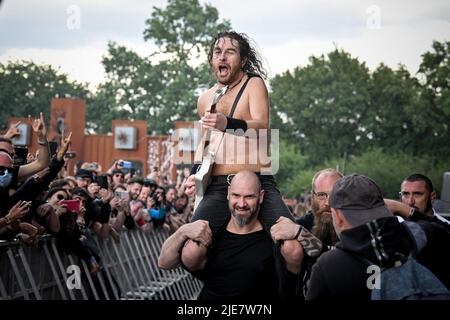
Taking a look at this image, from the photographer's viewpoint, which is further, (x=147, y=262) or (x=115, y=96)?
(x=115, y=96)

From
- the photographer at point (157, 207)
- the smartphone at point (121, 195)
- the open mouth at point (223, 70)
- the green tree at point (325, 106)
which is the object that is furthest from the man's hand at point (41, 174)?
the green tree at point (325, 106)

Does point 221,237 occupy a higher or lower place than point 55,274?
higher

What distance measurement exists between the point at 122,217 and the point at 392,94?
5813 centimetres

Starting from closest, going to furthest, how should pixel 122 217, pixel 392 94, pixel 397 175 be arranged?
pixel 122 217, pixel 397 175, pixel 392 94

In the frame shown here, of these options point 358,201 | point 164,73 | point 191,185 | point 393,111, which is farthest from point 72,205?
point 393,111

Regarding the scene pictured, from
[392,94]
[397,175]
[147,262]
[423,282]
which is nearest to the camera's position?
[423,282]

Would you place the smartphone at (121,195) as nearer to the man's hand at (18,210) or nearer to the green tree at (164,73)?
the man's hand at (18,210)

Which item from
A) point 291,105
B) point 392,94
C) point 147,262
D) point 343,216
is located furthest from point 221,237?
point 291,105

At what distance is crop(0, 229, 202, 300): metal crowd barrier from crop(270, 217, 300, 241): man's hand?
2.74 m

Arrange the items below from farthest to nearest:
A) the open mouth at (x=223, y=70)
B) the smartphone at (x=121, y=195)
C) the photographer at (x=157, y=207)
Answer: the photographer at (x=157, y=207) → the smartphone at (x=121, y=195) → the open mouth at (x=223, y=70)

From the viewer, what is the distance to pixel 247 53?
720 centimetres

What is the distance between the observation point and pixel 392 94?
69562 mm

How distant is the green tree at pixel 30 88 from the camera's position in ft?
204

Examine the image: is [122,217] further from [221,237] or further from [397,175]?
[397,175]
